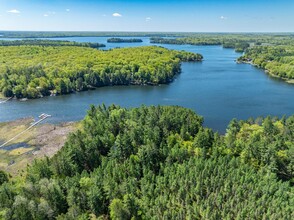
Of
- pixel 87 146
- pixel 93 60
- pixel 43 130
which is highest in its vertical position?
pixel 93 60

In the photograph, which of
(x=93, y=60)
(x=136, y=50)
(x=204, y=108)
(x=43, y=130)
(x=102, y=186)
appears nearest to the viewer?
(x=102, y=186)

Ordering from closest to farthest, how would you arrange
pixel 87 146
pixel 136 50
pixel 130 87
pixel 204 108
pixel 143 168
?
1. pixel 143 168
2. pixel 87 146
3. pixel 204 108
4. pixel 130 87
5. pixel 136 50

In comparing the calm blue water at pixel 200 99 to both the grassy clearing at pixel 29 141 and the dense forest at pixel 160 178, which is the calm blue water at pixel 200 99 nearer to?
the grassy clearing at pixel 29 141

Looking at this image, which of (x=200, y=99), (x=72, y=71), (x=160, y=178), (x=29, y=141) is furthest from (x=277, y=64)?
(x=29, y=141)

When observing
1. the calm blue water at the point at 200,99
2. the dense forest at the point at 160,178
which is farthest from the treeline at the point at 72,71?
the dense forest at the point at 160,178

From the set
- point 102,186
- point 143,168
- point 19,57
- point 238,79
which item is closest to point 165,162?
point 143,168

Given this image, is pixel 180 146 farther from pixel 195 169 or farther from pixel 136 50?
pixel 136 50

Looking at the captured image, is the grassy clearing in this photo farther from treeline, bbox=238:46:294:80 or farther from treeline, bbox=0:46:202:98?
treeline, bbox=238:46:294:80
